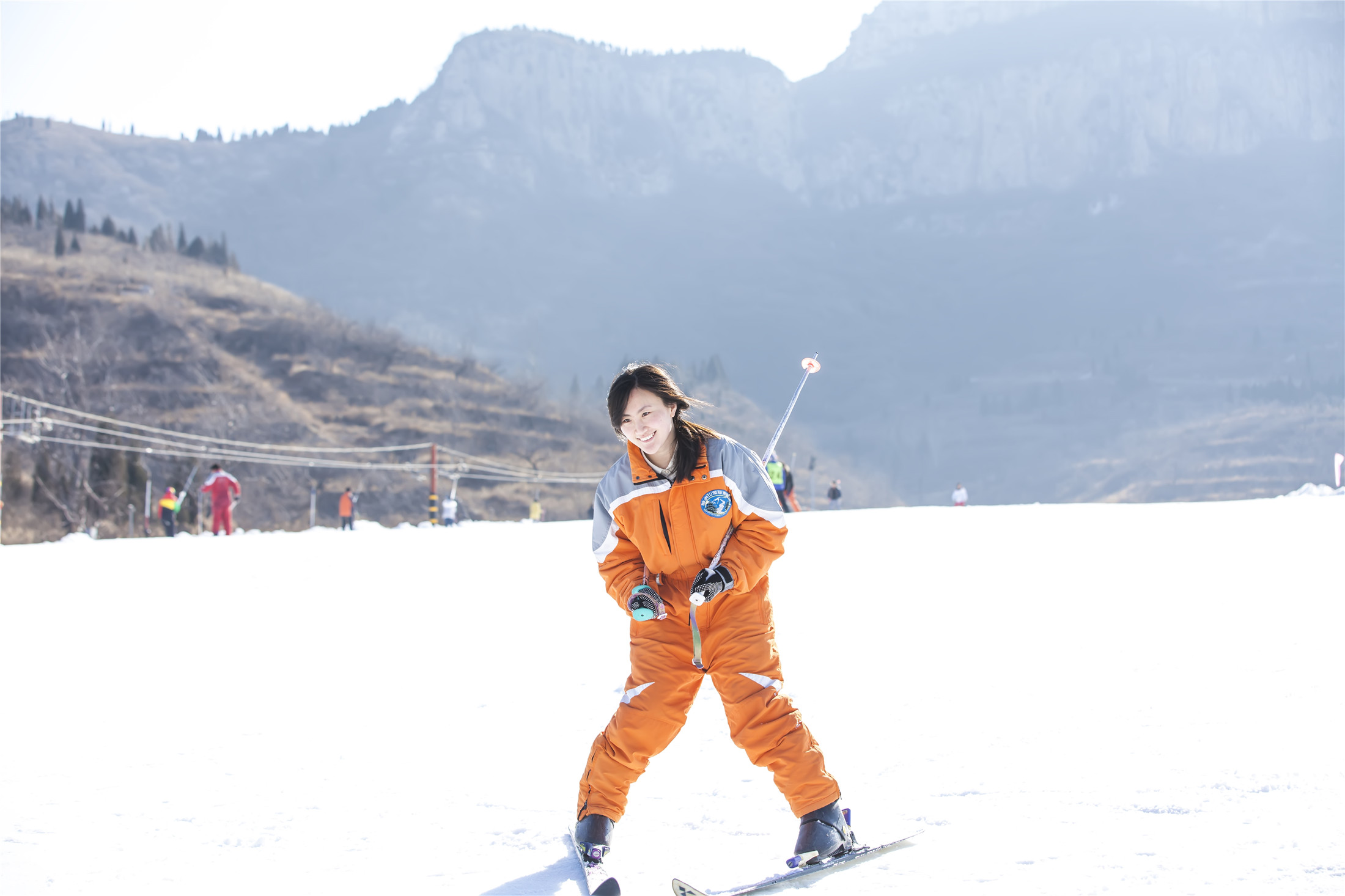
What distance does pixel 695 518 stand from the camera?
2.97m

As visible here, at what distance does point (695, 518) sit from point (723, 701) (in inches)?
20.3

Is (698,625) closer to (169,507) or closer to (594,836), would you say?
(594,836)

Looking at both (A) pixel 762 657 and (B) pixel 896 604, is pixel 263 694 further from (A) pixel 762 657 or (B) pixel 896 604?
(B) pixel 896 604

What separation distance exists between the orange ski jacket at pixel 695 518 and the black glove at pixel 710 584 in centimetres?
3

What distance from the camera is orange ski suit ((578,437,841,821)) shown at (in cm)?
292

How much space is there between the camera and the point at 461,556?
10.2 meters

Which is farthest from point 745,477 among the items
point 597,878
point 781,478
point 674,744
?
point 781,478

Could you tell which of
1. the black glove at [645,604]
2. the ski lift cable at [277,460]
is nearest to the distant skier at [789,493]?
the ski lift cable at [277,460]

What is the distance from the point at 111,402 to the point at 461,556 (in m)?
81.8

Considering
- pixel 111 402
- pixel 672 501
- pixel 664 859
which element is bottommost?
pixel 664 859

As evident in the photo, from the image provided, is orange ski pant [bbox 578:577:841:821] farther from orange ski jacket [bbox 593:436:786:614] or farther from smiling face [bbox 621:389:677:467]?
smiling face [bbox 621:389:677:467]

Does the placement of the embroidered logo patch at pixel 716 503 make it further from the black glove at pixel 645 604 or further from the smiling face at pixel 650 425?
the black glove at pixel 645 604

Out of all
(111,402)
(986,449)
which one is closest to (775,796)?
A: (111,402)

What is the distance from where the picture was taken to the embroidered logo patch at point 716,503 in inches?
116
